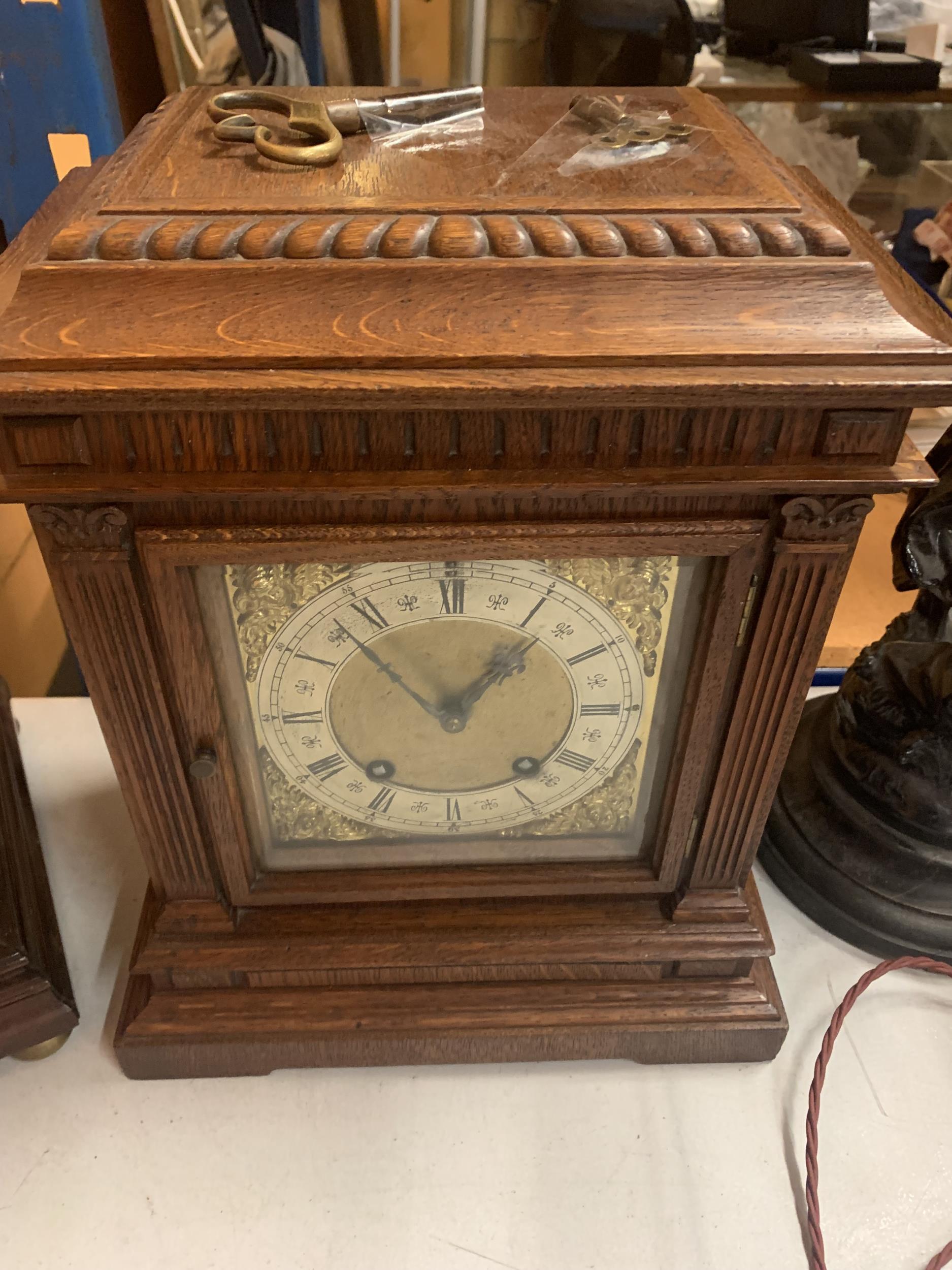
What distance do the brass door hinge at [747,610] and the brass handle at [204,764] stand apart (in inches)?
14.9

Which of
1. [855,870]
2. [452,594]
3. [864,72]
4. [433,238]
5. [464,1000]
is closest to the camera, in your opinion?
[433,238]

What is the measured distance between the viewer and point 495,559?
2.14 ft

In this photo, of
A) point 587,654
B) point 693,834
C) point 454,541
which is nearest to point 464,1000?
point 693,834

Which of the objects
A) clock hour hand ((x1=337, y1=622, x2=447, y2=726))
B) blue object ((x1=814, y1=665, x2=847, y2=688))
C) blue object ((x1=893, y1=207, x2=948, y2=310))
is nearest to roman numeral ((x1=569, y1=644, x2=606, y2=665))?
clock hour hand ((x1=337, y1=622, x2=447, y2=726))

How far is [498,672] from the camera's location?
0.74 metres

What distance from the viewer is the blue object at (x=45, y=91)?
97cm

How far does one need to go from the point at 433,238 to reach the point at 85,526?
10.4 inches

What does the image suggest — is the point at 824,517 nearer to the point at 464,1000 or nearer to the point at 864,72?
the point at 464,1000

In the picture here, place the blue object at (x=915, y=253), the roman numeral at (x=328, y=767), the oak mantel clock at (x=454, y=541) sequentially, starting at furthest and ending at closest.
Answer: the blue object at (x=915, y=253)
the roman numeral at (x=328, y=767)
the oak mantel clock at (x=454, y=541)

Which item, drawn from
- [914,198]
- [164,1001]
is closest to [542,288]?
[164,1001]

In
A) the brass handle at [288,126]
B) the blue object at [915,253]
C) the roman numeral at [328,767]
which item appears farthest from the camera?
the blue object at [915,253]

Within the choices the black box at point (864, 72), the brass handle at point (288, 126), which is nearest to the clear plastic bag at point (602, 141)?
the brass handle at point (288, 126)

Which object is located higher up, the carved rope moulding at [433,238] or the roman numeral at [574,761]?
the carved rope moulding at [433,238]

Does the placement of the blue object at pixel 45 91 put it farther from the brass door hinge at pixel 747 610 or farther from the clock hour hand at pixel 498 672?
the brass door hinge at pixel 747 610
